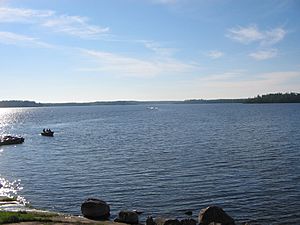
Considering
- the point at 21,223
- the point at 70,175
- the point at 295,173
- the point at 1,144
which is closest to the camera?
the point at 21,223

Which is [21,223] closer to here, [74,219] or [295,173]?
[74,219]

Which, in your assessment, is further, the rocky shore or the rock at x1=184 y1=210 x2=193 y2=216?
the rock at x1=184 y1=210 x2=193 y2=216

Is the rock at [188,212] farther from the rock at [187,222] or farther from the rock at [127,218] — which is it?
the rock at [127,218]

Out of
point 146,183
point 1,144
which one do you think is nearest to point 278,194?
point 146,183

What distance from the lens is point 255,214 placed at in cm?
3153

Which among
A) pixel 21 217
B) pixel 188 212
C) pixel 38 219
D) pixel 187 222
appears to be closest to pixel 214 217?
pixel 187 222

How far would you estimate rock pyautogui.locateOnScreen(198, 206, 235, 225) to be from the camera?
91.7ft

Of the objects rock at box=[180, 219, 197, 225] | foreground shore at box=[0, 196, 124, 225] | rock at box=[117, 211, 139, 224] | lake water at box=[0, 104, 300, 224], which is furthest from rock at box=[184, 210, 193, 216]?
foreground shore at box=[0, 196, 124, 225]

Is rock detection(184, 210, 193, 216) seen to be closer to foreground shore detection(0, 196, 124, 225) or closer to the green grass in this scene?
foreground shore detection(0, 196, 124, 225)

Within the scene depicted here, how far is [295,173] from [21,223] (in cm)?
3095

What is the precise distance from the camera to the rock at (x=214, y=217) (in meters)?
27.9

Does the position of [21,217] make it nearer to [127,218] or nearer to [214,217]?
[127,218]

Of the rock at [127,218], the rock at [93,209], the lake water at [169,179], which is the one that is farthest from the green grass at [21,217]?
the lake water at [169,179]

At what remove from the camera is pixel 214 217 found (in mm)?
27812
